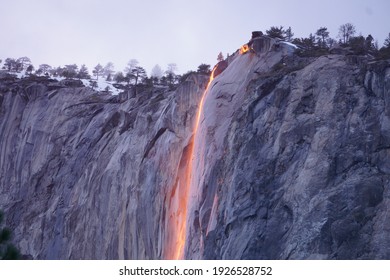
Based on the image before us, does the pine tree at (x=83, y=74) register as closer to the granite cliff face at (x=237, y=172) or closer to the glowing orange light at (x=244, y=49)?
the granite cliff face at (x=237, y=172)

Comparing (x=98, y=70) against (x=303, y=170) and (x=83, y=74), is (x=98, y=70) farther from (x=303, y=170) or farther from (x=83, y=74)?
(x=303, y=170)

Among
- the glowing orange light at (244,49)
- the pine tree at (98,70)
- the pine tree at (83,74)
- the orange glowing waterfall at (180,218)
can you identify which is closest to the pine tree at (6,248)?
the orange glowing waterfall at (180,218)

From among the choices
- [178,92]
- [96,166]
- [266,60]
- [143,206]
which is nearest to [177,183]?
[143,206]

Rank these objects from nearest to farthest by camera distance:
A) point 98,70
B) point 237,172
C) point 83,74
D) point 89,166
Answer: point 237,172 < point 89,166 < point 83,74 < point 98,70

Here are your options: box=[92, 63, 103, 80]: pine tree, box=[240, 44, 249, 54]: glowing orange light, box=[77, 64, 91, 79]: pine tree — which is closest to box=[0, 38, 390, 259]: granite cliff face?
box=[240, 44, 249, 54]: glowing orange light

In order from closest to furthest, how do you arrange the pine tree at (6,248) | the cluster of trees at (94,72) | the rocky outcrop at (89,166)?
the pine tree at (6,248) < the rocky outcrop at (89,166) < the cluster of trees at (94,72)

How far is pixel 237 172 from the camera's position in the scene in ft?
101

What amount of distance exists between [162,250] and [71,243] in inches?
581

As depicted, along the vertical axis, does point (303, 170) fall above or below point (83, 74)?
below

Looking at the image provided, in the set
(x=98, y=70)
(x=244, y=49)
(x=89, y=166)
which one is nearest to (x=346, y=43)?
(x=244, y=49)

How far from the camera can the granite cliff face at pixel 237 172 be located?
2602 centimetres

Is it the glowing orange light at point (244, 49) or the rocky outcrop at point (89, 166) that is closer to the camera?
the glowing orange light at point (244, 49)

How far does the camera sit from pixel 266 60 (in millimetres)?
36594

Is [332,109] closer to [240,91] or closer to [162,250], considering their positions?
[240,91]
